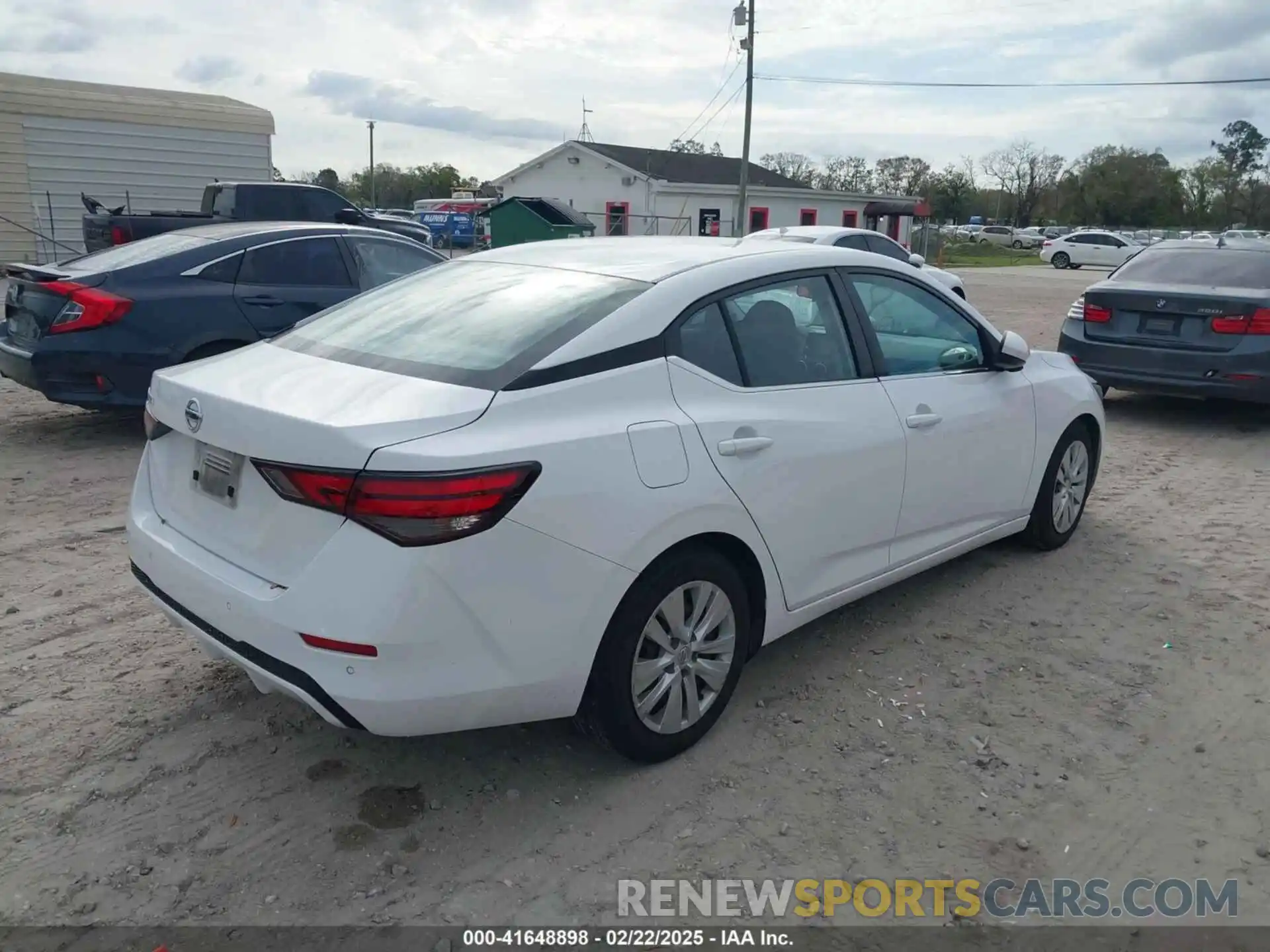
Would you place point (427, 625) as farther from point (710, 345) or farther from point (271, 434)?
point (710, 345)

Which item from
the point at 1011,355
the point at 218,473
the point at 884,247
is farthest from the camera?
the point at 884,247

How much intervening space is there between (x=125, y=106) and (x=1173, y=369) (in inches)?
844

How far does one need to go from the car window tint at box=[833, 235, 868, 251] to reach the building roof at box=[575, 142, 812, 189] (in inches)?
1023

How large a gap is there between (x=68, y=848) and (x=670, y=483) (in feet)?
6.58

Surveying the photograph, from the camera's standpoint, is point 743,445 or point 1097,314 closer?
point 743,445

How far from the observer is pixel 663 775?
130 inches

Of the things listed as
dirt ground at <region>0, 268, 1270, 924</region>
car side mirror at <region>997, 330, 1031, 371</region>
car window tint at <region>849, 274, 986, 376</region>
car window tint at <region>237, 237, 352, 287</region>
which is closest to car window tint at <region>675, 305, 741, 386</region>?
car window tint at <region>849, 274, 986, 376</region>

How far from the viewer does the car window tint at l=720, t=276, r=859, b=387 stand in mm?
3588

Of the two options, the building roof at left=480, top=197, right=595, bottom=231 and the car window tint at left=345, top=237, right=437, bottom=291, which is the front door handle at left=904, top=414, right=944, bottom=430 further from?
the building roof at left=480, top=197, right=595, bottom=231

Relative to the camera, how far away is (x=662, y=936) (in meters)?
2.67

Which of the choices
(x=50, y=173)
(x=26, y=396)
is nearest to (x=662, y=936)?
(x=26, y=396)

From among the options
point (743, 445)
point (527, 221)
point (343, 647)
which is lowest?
point (343, 647)

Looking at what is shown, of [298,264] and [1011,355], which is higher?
[298,264]

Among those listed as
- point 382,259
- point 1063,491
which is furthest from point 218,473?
point 382,259
